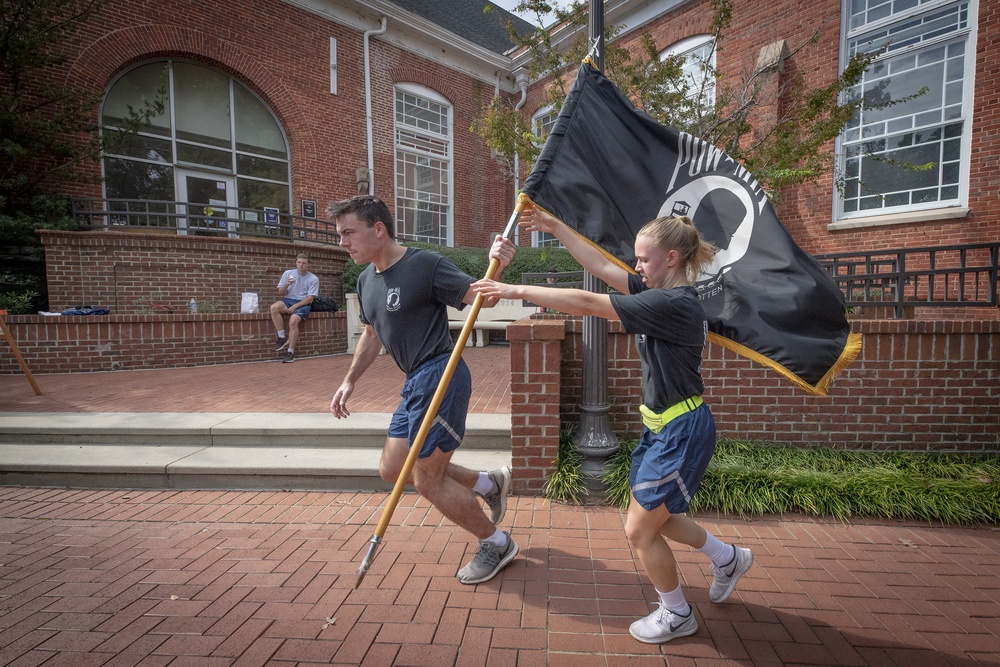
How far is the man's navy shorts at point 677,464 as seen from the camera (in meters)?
2.05

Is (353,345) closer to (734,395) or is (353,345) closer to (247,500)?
(247,500)

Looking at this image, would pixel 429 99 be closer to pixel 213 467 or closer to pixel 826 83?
pixel 826 83

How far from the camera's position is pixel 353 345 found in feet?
33.1

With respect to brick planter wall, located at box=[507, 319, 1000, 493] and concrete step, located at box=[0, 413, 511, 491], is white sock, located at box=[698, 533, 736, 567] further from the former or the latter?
concrete step, located at box=[0, 413, 511, 491]

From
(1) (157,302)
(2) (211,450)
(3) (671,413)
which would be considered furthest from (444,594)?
(1) (157,302)

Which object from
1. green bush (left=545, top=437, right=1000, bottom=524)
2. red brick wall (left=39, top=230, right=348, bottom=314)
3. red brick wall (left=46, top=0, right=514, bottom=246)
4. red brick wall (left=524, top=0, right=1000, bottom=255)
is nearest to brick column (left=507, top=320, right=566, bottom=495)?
green bush (left=545, top=437, right=1000, bottom=524)

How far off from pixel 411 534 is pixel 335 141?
1251cm

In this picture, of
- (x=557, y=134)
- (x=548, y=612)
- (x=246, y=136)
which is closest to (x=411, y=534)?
(x=548, y=612)

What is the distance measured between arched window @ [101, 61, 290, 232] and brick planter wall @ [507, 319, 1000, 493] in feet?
31.9

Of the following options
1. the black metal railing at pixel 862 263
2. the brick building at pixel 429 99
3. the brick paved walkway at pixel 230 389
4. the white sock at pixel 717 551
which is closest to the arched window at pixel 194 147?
the brick building at pixel 429 99

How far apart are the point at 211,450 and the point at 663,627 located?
3860mm

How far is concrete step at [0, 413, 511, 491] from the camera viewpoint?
3.93 metres

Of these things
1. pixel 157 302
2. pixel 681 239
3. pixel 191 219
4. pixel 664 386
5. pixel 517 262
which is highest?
pixel 191 219

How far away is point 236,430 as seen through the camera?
14.5 feet
